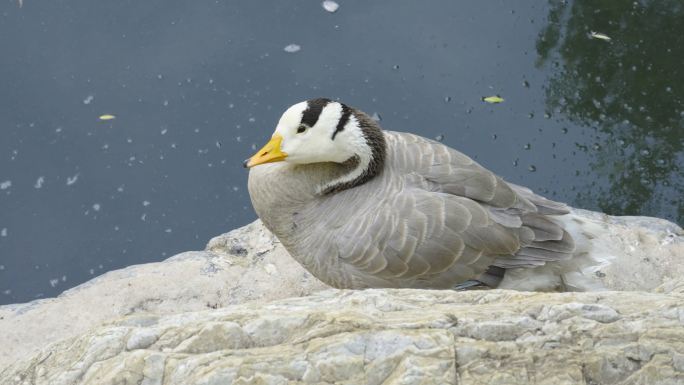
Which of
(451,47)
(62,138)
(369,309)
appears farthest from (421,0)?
(369,309)

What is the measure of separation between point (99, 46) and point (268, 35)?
1.02 m

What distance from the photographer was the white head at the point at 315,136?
10.4 ft

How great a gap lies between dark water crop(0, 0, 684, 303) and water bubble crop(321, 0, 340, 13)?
0.04 metres

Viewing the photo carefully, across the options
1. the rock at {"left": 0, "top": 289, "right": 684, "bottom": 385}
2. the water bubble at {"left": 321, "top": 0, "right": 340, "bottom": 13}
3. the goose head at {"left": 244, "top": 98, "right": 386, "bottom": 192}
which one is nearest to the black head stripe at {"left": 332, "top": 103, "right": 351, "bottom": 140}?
the goose head at {"left": 244, "top": 98, "right": 386, "bottom": 192}

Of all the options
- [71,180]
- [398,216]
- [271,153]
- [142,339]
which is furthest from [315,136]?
[71,180]

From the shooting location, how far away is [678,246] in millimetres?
3732

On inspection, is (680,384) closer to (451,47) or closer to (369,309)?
(369,309)

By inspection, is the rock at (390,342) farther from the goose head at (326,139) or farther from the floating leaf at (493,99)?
the floating leaf at (493,99)

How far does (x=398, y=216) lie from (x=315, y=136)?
425 millimetres

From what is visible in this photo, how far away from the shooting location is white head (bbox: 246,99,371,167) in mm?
3178

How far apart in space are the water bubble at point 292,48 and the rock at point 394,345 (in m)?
3.30

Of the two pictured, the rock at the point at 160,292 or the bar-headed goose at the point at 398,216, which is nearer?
the bar-headed goose at the point at 398,216

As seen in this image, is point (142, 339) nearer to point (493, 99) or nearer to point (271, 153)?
point (271, 153)

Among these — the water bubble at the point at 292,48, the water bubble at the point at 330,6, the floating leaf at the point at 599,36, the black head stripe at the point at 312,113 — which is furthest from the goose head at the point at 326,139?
the floating leaf at the point at 599,36
